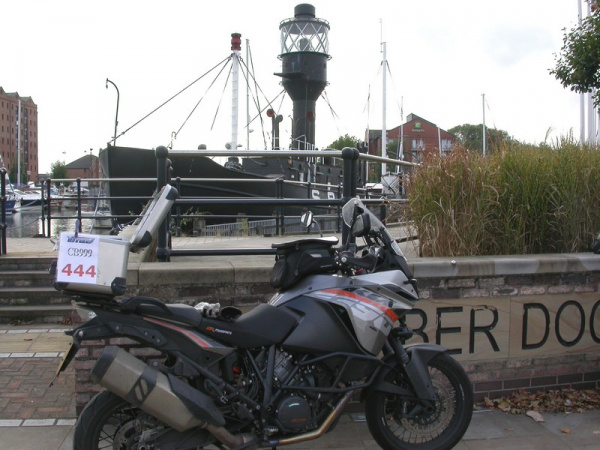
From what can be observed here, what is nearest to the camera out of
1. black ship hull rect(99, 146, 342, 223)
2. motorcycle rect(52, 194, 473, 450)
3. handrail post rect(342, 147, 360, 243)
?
motorcycle rect(52, 194, 473, 450)

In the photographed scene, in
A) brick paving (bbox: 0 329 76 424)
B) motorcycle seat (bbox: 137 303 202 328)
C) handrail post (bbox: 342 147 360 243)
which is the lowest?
brick paving (bbox: 0 329 76 424)

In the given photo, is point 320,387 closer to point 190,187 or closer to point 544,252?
point 544,252

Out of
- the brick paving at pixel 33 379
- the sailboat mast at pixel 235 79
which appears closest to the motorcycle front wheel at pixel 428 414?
the brick paving at pixel 33 379

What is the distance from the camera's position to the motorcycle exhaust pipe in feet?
9.09

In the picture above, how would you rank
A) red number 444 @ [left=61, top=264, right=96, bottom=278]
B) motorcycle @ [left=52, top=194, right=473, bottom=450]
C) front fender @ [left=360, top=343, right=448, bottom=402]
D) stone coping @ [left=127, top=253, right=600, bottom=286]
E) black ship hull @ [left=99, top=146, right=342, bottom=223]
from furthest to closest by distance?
black ship hull @ [left=99, top=146, right=342, bottom=223]
stone coping @ [left=127, top=253, right=600, bottom=286]
front fender @ [left=360, top=343, right=448, bottom=402]
motorcycle @ [left=52, top=194, right=473, bottom=450]
red number 444 @ [left=61, top=264, right=96, bottom=278]

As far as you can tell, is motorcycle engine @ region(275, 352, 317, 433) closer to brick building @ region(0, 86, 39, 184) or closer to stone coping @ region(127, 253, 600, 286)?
stone coping @ region(127, 253, 600, 286)

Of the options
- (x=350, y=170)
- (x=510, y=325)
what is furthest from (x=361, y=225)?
(x=510, y=325)

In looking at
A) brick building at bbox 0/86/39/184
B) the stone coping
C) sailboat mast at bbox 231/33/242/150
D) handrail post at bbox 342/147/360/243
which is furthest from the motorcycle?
brick building at bbox 0/86/39/184

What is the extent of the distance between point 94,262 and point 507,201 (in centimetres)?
334

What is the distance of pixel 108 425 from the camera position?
9.52ft

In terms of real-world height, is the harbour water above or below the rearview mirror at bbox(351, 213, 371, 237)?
below

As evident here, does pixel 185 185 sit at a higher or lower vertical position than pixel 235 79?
lower

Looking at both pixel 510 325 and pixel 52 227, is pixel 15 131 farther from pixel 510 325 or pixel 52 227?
pixel 510 325

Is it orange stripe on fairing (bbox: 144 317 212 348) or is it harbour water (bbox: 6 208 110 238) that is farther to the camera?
harbour water (bbox: 6 208 110 238)
